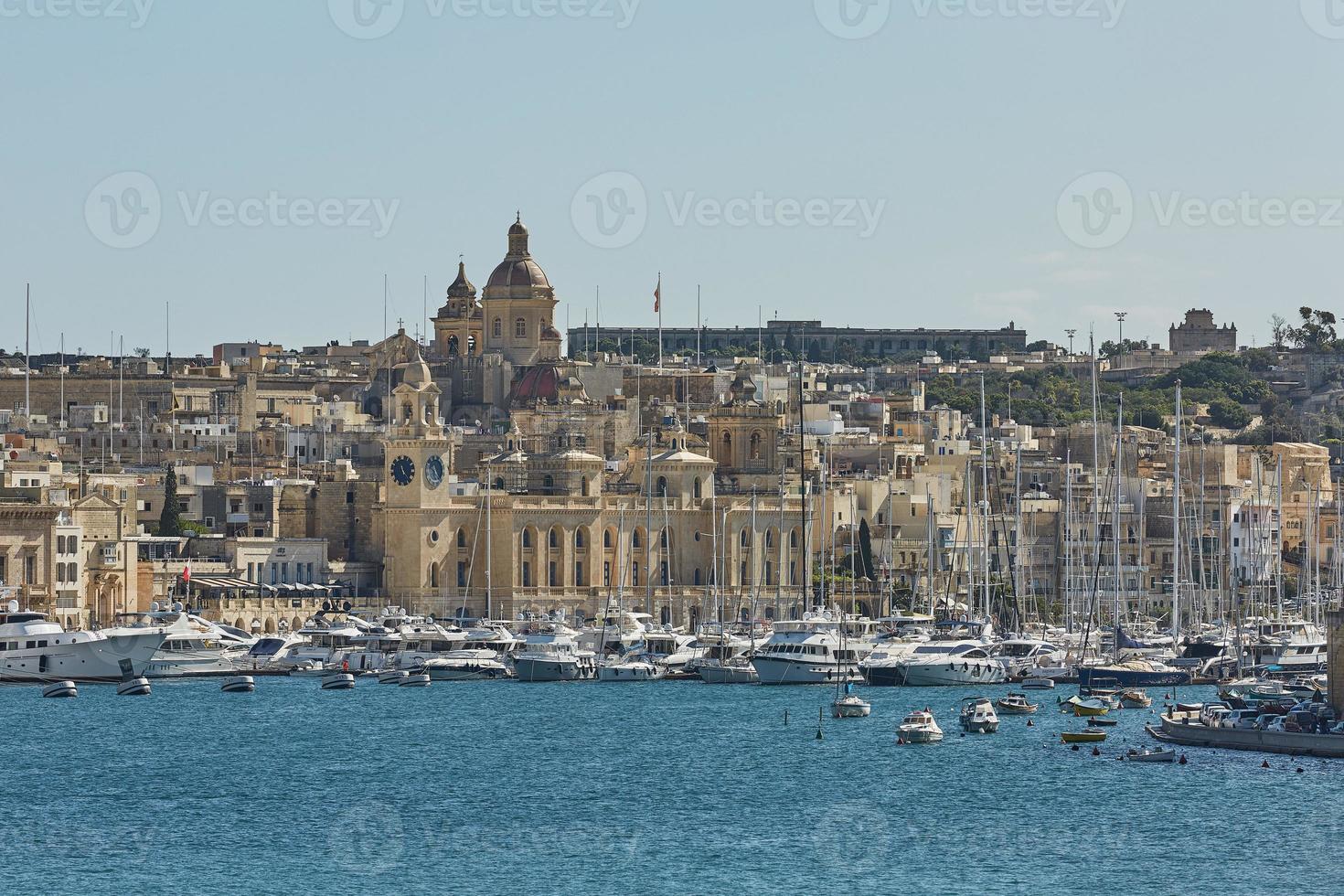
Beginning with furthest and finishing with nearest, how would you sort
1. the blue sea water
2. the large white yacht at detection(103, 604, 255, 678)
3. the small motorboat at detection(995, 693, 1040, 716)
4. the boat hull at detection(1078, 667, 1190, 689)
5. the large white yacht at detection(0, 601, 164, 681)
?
1. the large white yacht at detection(103, 604, 255, 678)
2. the large white yacht at detection(0, 601, 164, 681)
3. the boat hull at detection(1078, 667, 1190, 689)
4. the small motorboat at detection(995, 693, 1040, 716)
5. the blue sea water

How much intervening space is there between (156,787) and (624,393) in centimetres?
8559

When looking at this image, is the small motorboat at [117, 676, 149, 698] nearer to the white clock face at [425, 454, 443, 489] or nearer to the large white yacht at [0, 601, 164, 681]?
the large white yacht at [0, 601, 164, 681]

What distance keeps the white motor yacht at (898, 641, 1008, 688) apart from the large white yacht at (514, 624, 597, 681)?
10636 mm

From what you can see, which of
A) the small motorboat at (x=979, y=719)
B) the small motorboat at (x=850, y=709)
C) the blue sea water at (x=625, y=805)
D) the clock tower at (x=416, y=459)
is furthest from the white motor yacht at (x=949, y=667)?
the clock tower at (x=416, y=459)

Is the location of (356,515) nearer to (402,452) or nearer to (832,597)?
(402,452)

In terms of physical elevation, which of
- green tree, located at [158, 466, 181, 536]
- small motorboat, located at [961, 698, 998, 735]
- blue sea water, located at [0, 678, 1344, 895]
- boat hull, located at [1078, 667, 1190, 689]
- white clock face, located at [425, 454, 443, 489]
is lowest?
blue sea water, located at [0, 678, 1344, 895]

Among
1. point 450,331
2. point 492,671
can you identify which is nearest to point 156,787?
point 492,671

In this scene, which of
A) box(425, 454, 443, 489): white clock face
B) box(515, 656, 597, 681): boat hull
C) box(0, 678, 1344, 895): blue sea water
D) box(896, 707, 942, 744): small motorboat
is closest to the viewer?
box(0, 678, 1344, 895): blue sea water

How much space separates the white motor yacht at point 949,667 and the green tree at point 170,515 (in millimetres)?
33418

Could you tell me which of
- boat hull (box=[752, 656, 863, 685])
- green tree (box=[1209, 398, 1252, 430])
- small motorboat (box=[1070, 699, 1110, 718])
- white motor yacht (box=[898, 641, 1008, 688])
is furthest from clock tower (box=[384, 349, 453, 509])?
green tree (box=[1209, 398, 1252, 430])

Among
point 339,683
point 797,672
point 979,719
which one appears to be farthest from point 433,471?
point 979,719

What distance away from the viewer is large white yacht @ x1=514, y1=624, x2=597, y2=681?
321 feet

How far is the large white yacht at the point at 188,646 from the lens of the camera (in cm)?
9562

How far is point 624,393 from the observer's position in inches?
Result: 6073
